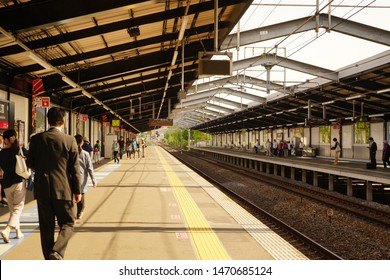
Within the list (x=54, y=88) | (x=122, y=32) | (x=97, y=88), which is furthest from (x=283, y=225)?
(x=97, y=88)

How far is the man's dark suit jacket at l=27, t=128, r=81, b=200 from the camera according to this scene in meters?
4.27

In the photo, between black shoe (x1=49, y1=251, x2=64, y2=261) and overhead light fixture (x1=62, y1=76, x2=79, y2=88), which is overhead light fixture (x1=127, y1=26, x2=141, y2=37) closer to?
overhead light fixture (x1=62, y1=76, x2=79, y2=88)

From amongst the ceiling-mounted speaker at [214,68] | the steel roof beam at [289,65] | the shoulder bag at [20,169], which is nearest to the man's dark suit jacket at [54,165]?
the shoulder bag at [20,169]

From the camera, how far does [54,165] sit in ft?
14.1

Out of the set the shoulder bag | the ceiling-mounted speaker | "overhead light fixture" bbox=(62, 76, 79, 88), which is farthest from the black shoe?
"overhead light fixture" bbox=(62, 76, 79, 88)

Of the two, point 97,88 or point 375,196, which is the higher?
Result: point 97,88

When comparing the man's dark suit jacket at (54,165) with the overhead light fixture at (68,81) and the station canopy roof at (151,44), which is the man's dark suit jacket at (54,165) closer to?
the station canopy roof at (151,44)

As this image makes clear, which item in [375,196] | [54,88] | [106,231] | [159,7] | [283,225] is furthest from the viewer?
[375,196]

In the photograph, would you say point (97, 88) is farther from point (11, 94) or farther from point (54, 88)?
point (11, 94)

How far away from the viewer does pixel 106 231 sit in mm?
7090

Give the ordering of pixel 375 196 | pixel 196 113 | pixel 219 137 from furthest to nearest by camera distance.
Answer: pixel 219 137
pixel 196 113
pixel 375 196

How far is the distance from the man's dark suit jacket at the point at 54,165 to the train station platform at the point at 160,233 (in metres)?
1.41

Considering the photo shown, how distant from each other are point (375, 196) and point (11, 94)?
14.0 m

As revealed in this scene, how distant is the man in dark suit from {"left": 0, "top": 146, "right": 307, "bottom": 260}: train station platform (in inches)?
44.6
